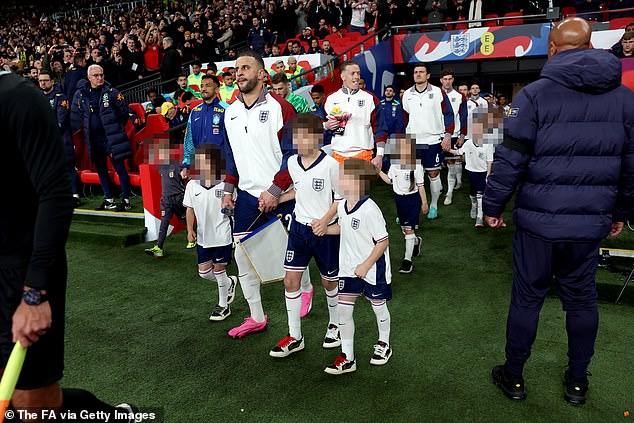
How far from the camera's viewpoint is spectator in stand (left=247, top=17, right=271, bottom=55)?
14734 millimetres

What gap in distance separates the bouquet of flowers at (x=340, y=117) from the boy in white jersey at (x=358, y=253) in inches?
118

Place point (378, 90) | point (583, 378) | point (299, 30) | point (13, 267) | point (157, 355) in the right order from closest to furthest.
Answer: point (13, 267) < point (583, 378) < point (157, 355) < point (378, 90) < point (299, 30)

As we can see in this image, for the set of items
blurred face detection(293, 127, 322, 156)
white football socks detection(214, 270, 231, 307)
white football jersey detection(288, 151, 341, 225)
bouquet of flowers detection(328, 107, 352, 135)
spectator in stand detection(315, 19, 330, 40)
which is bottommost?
white football socks detection(214, 270, 231, 307)

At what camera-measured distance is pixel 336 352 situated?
3756mm

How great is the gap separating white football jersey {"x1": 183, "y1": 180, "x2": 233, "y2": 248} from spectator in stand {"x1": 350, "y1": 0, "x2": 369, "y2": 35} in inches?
434

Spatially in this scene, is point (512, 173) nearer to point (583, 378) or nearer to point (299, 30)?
point (583, 378)

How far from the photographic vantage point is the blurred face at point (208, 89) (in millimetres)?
4566

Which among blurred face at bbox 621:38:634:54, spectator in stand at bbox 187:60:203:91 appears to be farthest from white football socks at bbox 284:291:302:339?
spectator in stand at bbox 187:60:203:91

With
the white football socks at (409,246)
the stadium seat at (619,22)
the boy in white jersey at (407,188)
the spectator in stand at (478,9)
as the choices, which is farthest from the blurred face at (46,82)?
the stadium seat at (619,22)

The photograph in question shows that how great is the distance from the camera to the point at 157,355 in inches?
151

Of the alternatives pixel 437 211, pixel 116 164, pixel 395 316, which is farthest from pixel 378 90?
pixel 395 316

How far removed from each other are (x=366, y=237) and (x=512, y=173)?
0.93 metres

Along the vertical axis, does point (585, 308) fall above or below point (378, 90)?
below

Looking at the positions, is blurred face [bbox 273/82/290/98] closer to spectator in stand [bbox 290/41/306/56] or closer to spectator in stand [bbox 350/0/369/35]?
spectator in stand [bbox 290/41/306/56]
